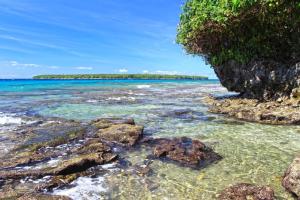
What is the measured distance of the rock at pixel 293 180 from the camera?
7.89 metres

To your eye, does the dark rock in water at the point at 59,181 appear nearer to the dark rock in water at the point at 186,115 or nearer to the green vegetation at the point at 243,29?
the dark rock in water at the point at 186,115

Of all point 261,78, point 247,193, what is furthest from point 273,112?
point 247,193

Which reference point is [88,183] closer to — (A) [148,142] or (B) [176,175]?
(B) [176,175]

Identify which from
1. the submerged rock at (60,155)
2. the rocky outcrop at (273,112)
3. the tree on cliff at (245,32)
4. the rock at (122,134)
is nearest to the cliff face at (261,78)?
the tree on cliff at (245,32)

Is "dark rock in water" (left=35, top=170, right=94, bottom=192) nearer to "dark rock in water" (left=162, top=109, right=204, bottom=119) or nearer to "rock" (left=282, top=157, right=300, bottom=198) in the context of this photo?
"rock" (left=282, top=157, right=300, bottom=198)

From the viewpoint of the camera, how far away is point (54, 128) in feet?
53.8

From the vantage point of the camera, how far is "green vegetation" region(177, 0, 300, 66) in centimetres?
2164

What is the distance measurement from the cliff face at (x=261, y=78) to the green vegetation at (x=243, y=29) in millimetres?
613

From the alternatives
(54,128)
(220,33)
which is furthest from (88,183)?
(220,33)

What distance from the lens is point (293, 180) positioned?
8.10 meters

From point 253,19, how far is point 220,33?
2878 mm

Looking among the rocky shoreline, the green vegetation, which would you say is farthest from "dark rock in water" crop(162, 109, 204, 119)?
the green vegetation

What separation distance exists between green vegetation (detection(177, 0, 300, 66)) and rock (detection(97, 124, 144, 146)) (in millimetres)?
10854

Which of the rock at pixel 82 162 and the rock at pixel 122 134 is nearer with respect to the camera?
the rock at pixel 82 162
